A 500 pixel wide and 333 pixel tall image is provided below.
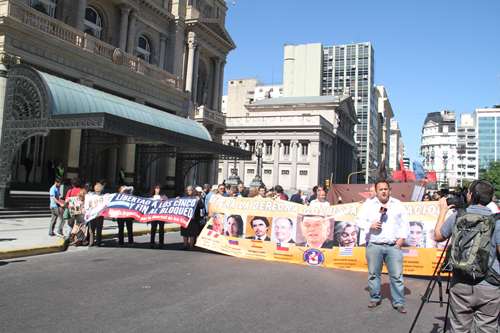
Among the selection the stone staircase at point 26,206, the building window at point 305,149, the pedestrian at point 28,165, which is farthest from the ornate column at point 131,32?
the building window at point 305,149

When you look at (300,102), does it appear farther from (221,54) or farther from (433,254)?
(433,254)

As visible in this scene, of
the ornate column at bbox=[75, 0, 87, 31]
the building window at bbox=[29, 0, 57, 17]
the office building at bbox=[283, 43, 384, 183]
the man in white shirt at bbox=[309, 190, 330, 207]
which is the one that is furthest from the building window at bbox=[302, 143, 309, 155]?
the man in white shirt at bbox=[309, 190, 330, 207]

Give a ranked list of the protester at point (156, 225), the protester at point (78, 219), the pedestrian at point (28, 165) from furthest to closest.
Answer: the pedestrian at point (28, 165), the protester at point (156, 225), the protester at point (78, 219)

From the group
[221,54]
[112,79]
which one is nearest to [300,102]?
[221,54]

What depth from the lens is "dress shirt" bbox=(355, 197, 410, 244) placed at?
19.1ft

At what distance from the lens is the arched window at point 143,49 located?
28812mm

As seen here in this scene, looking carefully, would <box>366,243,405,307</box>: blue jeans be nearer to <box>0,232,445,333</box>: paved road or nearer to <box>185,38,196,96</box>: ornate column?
<box>0,232,445,333</box>: paved road

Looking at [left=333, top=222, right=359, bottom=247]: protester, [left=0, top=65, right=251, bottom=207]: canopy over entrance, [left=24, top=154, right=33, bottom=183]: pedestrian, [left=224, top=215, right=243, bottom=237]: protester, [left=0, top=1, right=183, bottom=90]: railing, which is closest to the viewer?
[left=333, top=222, right=359, bottom=247]: protester

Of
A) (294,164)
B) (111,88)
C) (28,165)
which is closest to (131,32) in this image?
(111,88)

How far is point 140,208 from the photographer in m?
10.5

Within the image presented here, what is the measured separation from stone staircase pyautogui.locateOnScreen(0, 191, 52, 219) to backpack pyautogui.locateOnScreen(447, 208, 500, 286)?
15.8 metres

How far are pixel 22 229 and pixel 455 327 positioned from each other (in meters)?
12.6

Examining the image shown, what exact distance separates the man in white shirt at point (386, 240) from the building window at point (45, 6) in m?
22.0

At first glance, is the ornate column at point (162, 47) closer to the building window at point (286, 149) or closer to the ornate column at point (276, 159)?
the ornate column at point (276, 159)
